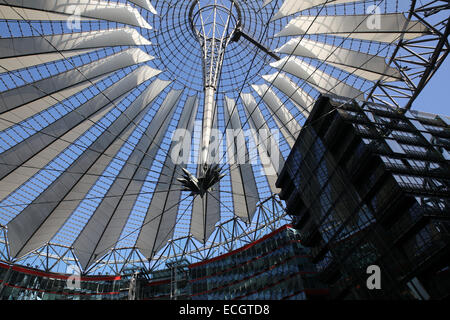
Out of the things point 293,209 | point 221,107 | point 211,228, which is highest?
point 221,107

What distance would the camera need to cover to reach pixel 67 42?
22875mm

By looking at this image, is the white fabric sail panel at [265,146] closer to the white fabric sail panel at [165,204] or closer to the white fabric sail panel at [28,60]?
the white fabric sail panel at [165,204]

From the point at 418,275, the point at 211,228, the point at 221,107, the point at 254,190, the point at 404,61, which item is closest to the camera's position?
the point at 418,275

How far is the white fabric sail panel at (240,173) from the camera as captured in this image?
34125mm

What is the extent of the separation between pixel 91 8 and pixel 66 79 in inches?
254

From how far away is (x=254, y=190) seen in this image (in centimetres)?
Answer: 3762

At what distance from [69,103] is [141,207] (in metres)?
13.6

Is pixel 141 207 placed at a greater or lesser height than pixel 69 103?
lesser

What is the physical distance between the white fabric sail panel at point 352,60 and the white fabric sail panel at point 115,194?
13.2 meters

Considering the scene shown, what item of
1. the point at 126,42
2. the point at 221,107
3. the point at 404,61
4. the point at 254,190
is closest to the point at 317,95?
the point at 404,61

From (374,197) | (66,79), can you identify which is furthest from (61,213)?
(374,197)

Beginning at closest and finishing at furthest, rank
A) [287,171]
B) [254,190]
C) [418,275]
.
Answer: [418,275]
[287,171]
[254,190]

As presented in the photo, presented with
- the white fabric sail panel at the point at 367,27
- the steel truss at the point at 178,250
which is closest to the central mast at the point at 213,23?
the white fabric sail panel at the point at 367,27

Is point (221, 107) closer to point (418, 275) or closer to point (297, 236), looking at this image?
point (297, 236)
